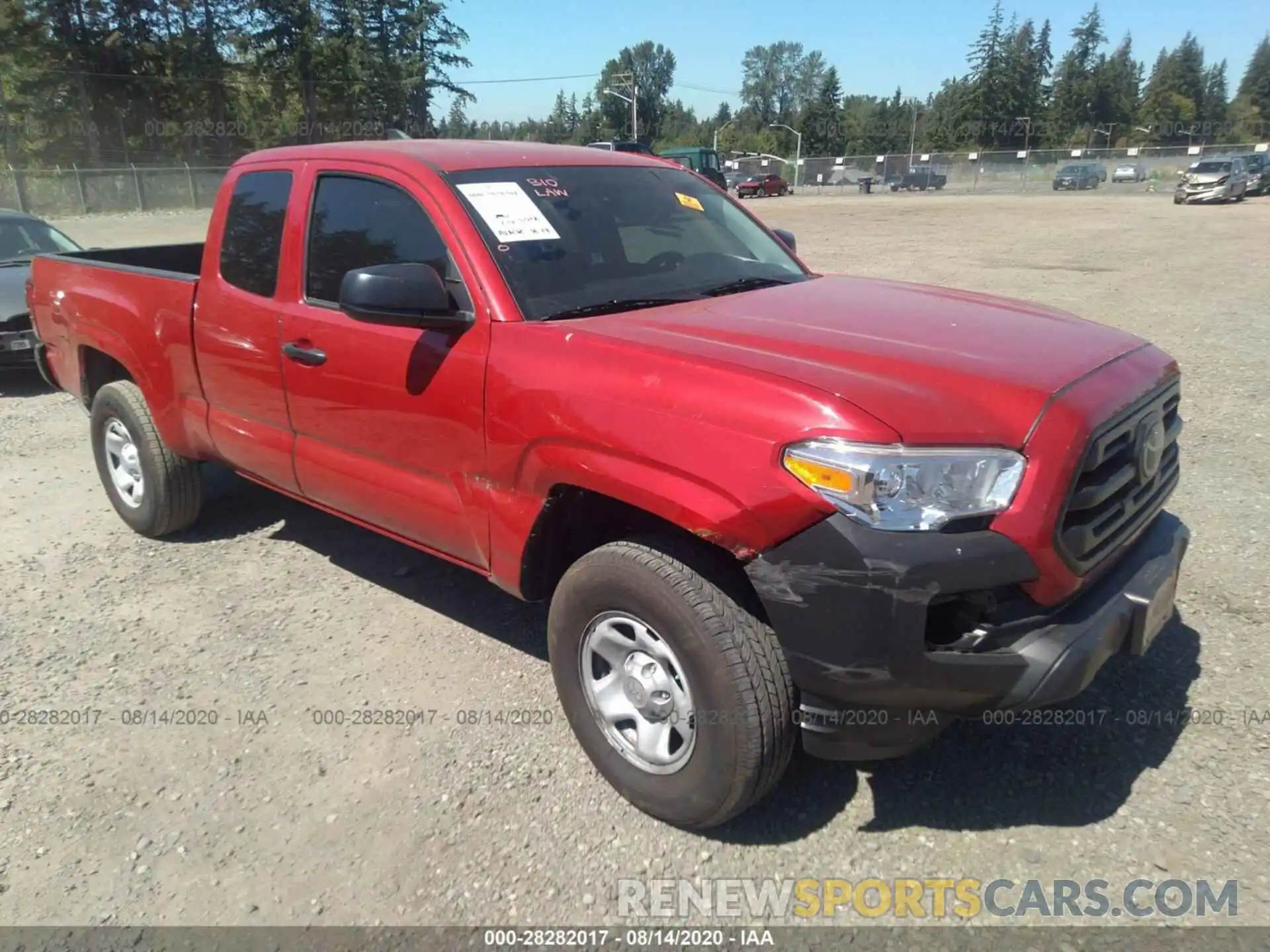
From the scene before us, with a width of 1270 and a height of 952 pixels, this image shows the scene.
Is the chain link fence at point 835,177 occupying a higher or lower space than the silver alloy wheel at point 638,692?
higher

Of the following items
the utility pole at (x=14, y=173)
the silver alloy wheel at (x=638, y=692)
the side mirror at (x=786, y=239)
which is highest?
the utility pole at (x=14, y=173)

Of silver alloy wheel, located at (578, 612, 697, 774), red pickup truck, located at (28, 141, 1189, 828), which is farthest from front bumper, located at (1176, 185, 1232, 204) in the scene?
silver alloy wheel, located at (578, 612, 697, 774)

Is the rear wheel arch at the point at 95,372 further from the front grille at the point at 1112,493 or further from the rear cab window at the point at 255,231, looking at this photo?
the front grille at the point at 1112,493

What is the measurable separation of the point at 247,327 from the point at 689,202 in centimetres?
197

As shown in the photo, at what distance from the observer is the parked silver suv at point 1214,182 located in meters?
33.9

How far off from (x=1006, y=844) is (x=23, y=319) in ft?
29.5

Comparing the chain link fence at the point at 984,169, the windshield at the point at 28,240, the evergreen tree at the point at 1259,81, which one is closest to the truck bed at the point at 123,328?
the windshield at the point at 28,240

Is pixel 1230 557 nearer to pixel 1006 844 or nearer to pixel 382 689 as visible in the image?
pixel 1006 844

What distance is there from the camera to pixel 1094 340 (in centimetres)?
297

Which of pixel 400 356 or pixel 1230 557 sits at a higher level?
pixel 400 356

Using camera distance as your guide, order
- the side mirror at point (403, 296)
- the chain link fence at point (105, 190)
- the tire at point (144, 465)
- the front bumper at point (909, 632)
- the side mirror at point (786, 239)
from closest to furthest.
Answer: the front bumper at point (909, 632), the side mirror at point (403, 296), the side mirror at point (786, 239), the tire at point (144, 465), the chain link fence at point (105, 190)

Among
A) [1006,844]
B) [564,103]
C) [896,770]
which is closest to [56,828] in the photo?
[896,770]

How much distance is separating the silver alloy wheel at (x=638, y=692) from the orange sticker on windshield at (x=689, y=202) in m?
1.99

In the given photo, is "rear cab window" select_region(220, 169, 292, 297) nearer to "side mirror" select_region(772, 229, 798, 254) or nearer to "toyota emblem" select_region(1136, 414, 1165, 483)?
"side mirror" select_region(772, 229, 798, 254)
